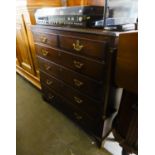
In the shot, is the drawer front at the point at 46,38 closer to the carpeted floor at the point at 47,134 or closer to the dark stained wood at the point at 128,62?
the dark stained wood at the point at 128,62

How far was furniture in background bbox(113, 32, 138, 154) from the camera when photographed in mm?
695

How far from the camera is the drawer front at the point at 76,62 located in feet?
3.10

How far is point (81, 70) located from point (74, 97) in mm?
338

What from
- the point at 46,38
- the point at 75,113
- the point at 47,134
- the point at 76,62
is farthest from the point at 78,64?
the point at 47,134

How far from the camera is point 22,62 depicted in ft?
8.21

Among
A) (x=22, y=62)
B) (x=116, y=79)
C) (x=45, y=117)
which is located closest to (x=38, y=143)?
(x=45, y=117)

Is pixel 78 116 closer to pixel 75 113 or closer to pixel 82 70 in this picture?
pixel 75 113

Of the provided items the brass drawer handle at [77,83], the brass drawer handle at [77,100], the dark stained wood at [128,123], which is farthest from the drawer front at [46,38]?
the dark stained wood at [128,123]

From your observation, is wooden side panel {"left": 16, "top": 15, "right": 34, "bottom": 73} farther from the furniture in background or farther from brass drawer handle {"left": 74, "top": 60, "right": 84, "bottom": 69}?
the furniture in background

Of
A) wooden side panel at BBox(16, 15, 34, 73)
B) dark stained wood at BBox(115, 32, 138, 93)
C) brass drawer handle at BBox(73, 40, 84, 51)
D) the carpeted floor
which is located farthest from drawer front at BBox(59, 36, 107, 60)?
wooden side panel at BBox(16, 15, 34, 73)

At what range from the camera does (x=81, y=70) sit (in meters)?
1.07
